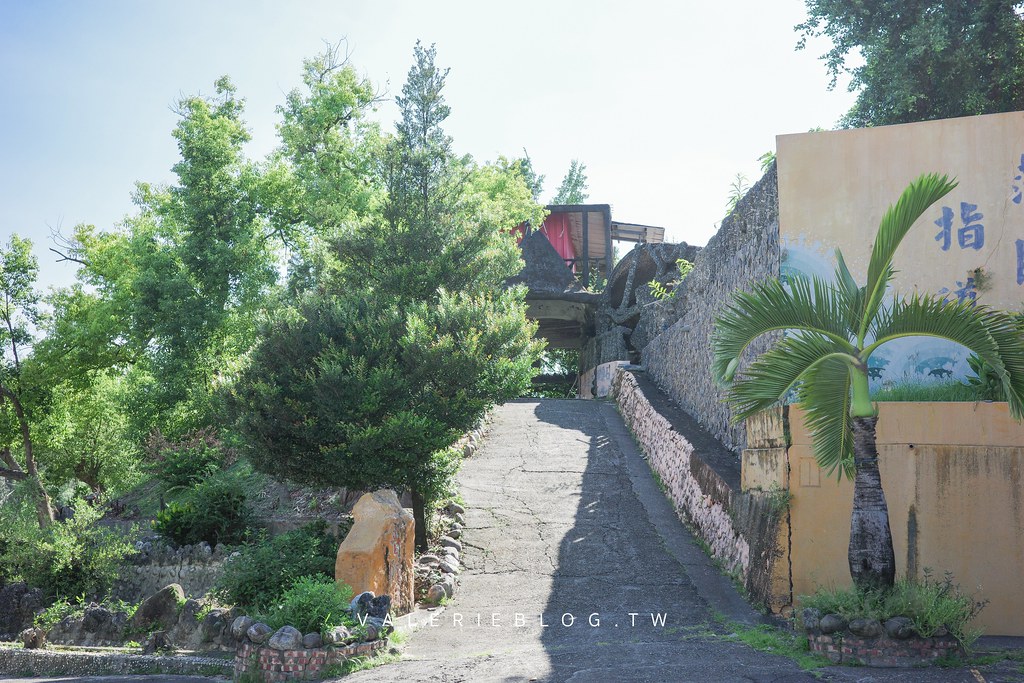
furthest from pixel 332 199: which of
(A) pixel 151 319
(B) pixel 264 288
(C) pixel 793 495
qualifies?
(C) pixel 793 495

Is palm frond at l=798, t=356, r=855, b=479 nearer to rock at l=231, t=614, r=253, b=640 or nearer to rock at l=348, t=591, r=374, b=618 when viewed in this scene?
rock at l=348, t=591, r=374, b=618

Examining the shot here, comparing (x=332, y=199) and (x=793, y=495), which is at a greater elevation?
(x=332, y=199)

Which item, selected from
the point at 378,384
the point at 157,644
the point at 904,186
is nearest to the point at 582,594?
the point at 378,384

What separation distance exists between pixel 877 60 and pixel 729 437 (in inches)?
395

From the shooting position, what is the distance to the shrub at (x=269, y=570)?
34.0 ft

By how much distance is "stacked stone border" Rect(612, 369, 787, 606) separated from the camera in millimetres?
9812

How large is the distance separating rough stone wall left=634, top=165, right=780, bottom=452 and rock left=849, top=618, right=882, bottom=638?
364cm

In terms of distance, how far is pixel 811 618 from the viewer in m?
7.80

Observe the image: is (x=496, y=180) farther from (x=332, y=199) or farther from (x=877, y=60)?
(x=877, y=60)

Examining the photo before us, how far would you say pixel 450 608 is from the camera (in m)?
10.6

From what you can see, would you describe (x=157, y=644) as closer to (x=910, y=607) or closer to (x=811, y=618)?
(x=811, y=618)

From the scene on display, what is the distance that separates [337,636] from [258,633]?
0.78m

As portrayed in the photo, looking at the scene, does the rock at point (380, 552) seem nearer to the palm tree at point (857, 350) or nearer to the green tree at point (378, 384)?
the green tree at point (378, 384)

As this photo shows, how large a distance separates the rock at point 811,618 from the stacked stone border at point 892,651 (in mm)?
279
